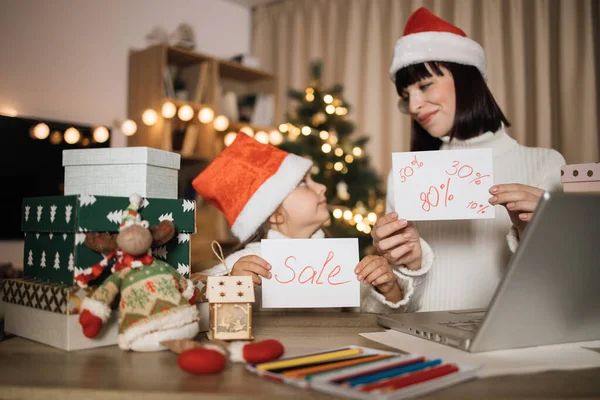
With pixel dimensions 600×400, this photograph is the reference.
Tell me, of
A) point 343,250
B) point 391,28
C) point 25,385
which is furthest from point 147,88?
point 25,385

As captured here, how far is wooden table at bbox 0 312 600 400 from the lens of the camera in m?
0.57

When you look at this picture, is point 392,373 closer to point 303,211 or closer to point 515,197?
point 515,197

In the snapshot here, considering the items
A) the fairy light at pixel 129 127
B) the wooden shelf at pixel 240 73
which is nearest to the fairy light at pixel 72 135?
the fairy light at pixel 129 127

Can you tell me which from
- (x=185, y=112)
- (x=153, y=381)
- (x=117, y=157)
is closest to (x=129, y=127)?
(x=185, y=112)

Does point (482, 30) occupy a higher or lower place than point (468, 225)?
higher

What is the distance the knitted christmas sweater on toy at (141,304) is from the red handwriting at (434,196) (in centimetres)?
55

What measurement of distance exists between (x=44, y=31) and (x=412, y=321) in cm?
301

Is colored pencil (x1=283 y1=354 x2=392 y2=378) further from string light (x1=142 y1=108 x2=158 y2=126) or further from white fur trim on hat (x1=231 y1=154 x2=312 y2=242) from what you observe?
string light (x1=142 y1=108 x2=158 y2=126)

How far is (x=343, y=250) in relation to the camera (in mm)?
1018

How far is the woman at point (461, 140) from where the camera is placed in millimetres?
1503

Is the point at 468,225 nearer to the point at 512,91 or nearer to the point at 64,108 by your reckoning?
the point at 512,91

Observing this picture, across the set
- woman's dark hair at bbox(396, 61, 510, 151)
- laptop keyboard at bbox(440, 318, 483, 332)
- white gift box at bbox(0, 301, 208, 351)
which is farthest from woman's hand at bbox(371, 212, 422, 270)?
white gift box at bbox(0, 301, 208, 351)

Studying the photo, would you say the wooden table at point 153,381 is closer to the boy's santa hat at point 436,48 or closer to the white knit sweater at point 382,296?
the white knit sweater at point 382,296

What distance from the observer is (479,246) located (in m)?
1.55
